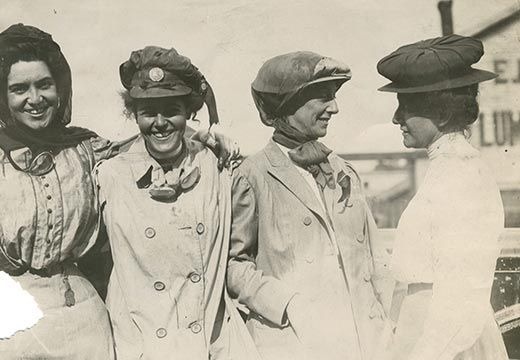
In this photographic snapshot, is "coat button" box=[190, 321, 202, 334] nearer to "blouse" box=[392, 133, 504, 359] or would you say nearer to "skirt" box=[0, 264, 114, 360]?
"skirt" box=[0, 264, 114, 360]

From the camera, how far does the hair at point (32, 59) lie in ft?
10.4

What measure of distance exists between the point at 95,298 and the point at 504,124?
1.75 m

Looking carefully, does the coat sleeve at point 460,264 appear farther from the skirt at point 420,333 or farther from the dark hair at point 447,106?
the dark hair at point 447,106

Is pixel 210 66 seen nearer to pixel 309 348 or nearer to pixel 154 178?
pixel 154 178

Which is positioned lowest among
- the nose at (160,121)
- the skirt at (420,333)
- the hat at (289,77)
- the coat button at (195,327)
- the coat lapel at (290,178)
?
the skirt at (420,333)

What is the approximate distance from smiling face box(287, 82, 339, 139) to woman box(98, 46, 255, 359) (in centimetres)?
36

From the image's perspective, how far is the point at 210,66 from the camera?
3.45 metres

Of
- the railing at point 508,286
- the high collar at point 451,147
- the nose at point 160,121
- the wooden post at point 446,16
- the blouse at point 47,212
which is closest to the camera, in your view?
the blouse at point 47,212

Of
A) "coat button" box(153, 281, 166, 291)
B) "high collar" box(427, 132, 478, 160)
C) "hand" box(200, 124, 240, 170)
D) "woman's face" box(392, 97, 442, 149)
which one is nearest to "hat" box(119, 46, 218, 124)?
"hand" box(200, 124, 240, 170)

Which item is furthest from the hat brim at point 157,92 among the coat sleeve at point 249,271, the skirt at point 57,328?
the skirt at point 57,328

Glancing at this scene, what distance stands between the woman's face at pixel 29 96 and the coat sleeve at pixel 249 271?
2.39 feet

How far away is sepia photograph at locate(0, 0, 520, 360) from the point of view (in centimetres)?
311

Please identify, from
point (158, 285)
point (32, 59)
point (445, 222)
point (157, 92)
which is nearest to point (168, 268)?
point (158, 285)

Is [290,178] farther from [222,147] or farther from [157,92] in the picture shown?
[157,92]
